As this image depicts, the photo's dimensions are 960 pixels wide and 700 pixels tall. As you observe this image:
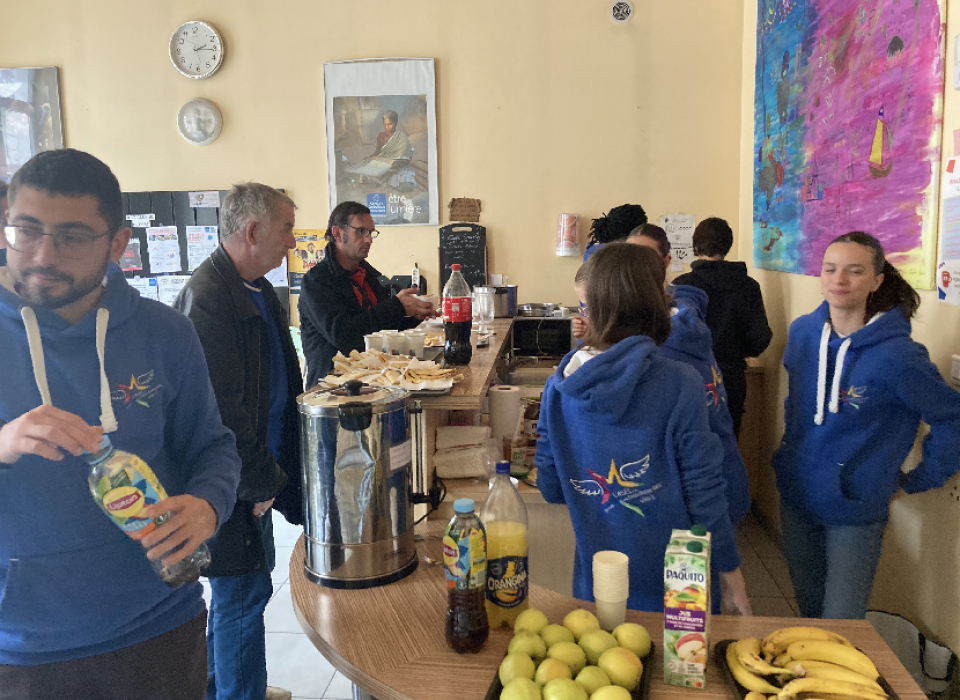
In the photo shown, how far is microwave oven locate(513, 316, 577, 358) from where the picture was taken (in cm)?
445

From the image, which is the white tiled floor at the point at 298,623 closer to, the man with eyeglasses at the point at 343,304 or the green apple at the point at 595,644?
the man with eyeglasses at the point at 343,304

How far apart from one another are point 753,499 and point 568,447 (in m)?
2.94

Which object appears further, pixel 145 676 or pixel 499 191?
pixel 499 191

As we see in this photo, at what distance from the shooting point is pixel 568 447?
170cm

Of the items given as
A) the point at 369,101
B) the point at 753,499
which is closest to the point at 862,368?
the point at 753,499

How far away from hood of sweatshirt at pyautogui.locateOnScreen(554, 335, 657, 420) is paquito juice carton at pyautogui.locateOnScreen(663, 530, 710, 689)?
1.31ft

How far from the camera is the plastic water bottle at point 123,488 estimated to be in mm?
1109

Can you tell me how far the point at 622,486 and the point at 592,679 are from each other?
573mm

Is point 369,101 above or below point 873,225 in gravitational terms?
above

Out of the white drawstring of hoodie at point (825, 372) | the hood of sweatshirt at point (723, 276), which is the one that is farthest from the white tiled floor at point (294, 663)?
the hood of sweatshirt at point (723, 276)

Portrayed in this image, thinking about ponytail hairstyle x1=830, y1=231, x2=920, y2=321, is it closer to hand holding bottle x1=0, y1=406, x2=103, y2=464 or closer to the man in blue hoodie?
the man in blue hoodie

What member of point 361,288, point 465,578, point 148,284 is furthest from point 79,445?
point 148,284

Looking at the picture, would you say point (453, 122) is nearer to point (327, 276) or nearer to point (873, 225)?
point (327, 276)

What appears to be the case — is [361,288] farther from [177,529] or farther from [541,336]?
[177,529]
